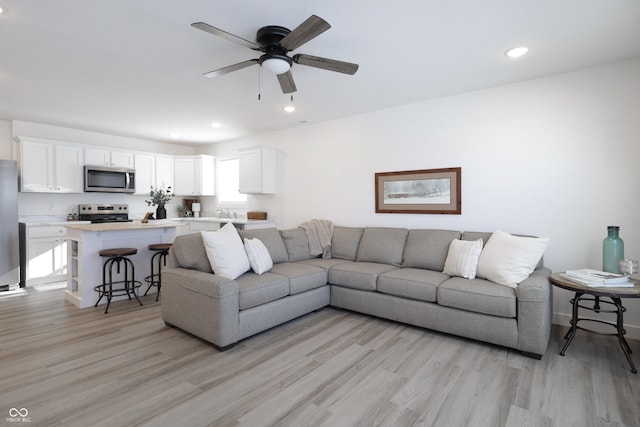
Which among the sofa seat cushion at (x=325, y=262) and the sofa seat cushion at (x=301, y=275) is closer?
the sofa seat cushion at (x=301, y=275)

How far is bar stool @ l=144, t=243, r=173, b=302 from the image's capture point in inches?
169

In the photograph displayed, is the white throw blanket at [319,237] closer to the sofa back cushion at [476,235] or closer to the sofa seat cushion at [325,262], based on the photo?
the sofa seat cushion at [325,262]

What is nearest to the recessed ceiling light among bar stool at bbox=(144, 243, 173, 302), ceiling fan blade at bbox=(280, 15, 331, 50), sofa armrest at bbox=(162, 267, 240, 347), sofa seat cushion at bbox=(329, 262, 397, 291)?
ceiling fan blade at bbox=(280, 15, 331, 50)

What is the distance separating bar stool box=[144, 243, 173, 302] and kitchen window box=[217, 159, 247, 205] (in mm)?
A: 2299

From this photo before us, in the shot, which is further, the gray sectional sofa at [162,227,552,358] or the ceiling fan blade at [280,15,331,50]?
the gray sectional sofa at [162,227,552,358]

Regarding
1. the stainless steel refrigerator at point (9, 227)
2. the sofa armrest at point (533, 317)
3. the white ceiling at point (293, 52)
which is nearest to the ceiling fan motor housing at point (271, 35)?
the white ceiling at point (293, 52)

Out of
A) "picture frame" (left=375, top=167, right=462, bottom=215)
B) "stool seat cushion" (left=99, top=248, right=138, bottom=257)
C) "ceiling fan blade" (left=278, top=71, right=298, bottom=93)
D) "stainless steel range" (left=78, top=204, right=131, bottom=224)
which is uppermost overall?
"ceiling fan blade" (left=278, top=71, right=298, bottom=93)

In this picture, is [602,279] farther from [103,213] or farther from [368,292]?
[103,213]

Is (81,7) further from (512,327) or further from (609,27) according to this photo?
(512,327)

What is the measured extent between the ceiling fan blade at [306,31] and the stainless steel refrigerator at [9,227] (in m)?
4.92

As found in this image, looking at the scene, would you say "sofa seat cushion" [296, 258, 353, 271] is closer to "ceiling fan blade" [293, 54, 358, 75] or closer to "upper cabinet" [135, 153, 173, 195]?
"ceiling fan blade" [293, 54, 358, 75]

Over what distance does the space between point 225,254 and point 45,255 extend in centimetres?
383

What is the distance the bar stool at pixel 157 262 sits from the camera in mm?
4293

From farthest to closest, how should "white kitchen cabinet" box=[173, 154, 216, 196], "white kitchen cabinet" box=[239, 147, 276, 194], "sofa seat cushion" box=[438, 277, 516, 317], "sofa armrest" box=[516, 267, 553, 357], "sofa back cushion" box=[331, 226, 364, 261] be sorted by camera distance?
"white kitchen cabinet" box=[173, 154, 216, 196] < "white kitchen cabinet" box=[239, 147, 276, 194] < "sofa back cushion" box=[331, 226, 364, 261] < "sofa seat cushion" box=[438, 277, 516, 317] < "sofa armrest" box=[516, 267, 553, 357]
